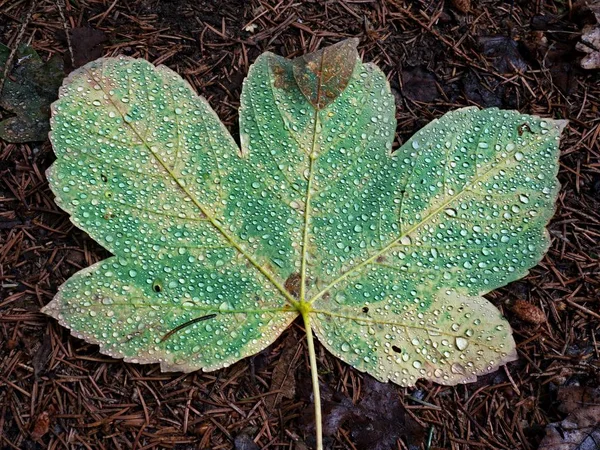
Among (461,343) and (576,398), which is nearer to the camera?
(461,343)

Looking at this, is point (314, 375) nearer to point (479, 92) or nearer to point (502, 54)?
point (479, 92)

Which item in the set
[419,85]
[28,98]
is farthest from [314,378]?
[28,98]

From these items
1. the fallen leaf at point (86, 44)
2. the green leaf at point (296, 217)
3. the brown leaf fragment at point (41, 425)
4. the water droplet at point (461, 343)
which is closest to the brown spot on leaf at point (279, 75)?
the green leaf at point (296, 217)

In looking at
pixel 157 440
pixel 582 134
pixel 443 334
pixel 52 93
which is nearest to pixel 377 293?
pixel 443 334

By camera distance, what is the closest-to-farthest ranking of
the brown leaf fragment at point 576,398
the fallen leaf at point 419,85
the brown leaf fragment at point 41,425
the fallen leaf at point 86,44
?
the brown leaf fragment at point 41,425 → the brown leaf fragment at point 576,398 → the fallen leaf at point 86,44 → the fallen leaf at point 419,85

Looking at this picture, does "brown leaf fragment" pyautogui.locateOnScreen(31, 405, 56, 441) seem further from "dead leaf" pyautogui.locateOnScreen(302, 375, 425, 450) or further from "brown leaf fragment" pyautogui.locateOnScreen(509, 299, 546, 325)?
"brown leaf fragment" pyautogui.locateOnScreen(509, 299, 546, 325)

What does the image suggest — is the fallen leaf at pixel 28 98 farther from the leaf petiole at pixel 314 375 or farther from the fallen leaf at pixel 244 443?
the fallen leaf at pixel 244 443
